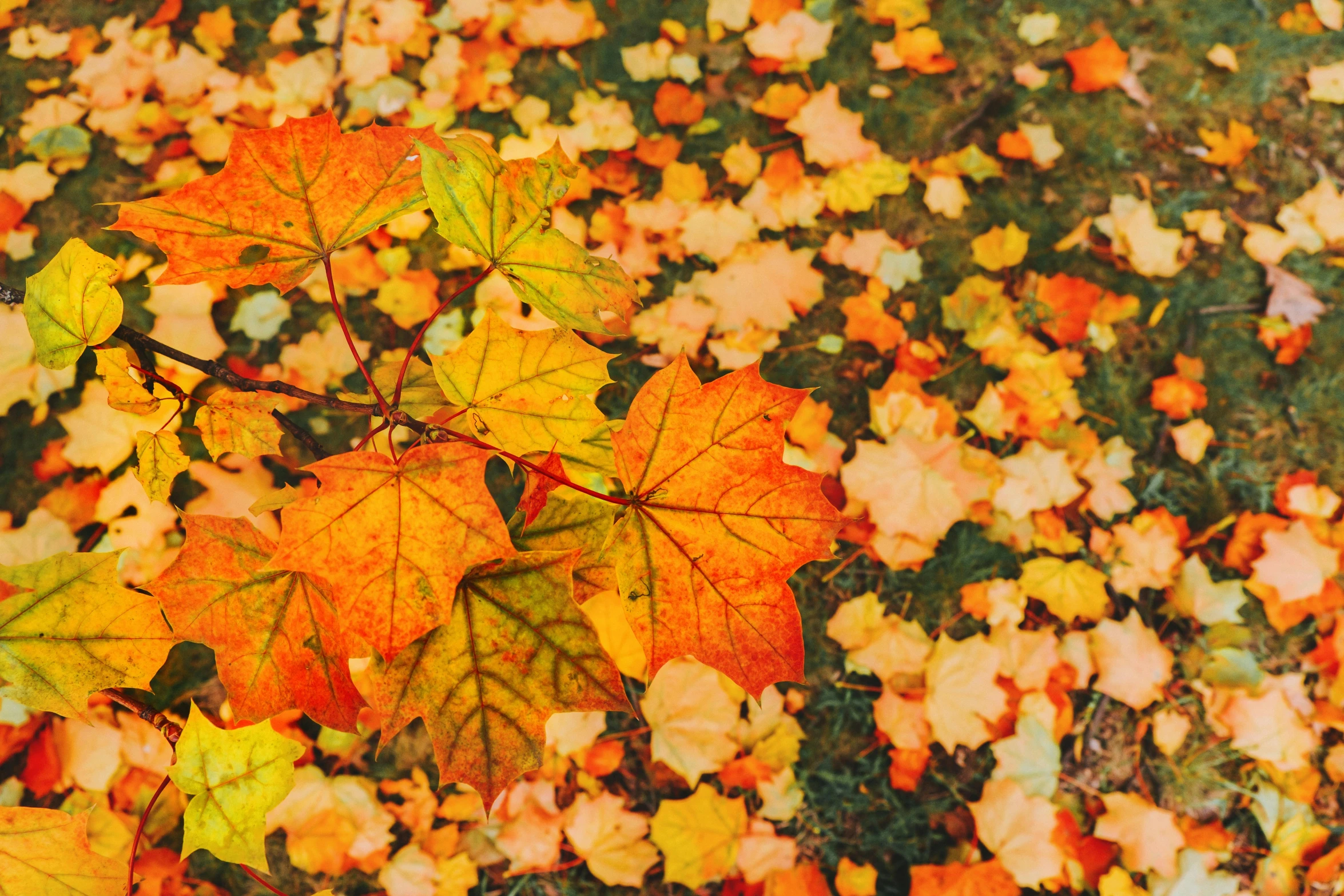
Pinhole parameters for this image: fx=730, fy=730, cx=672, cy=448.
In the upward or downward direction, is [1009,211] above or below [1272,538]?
above

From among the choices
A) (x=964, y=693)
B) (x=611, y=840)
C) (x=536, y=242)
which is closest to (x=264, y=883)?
(x=536, y=242)

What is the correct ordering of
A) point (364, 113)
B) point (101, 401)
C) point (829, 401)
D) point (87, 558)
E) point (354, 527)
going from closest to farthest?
point (354, 527), point (87, 558), point (101, 401), point (829, 401), point (364, 113)

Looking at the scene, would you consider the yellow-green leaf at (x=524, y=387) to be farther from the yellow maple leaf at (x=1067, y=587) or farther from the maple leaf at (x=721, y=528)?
the yellow maple leaf at (x=1067, y=587)

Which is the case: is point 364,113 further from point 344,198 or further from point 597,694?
point 597,694

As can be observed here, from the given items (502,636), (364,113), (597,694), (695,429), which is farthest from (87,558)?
(364,113)

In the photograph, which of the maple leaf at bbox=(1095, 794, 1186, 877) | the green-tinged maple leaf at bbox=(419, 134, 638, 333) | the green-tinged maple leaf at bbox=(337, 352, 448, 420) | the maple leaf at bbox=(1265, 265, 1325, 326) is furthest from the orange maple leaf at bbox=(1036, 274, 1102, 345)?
the green-tinged maple leaf at bbox=(337, 352, 448, 420)

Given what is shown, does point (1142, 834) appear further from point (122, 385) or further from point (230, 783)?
A: point (122, 385)

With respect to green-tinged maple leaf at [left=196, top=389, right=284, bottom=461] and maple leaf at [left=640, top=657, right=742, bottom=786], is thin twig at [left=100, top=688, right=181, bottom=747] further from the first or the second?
maple leaf at [left=640, top=657, right=742, bottom=786]
